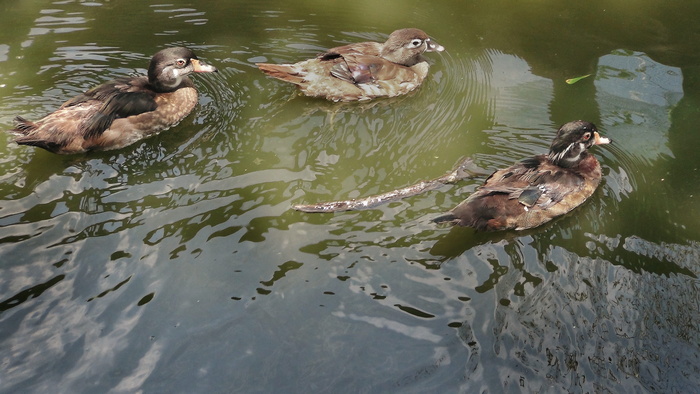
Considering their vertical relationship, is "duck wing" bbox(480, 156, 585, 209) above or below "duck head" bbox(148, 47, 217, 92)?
below

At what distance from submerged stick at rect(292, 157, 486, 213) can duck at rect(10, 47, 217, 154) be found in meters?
1.91

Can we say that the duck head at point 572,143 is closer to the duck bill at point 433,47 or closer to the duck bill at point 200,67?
the duck bill at point 433,47

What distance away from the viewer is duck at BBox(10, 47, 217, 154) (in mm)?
5730

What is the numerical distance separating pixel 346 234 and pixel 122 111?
258 centimetres

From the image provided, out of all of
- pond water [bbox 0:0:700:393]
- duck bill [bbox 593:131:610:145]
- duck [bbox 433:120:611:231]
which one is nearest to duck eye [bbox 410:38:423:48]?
pond water [bbox 0:0:700:393]

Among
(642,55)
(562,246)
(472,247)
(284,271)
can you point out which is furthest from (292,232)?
(642,55)

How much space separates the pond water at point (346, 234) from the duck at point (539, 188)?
142mm

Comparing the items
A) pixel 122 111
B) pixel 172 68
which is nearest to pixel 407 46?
pixel 172 68

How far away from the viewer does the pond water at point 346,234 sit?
4219 millimetres

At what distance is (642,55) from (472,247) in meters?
3.64

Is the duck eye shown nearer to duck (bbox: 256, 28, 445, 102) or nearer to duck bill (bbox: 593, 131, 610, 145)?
duck (bbox: 256, 28, 445, 102)

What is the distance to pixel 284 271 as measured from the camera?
4.77 m

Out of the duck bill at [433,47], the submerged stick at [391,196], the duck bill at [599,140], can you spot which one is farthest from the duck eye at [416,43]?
the duck bill at [599,140]

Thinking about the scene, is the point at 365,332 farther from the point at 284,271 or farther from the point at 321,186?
the point at 321,186
